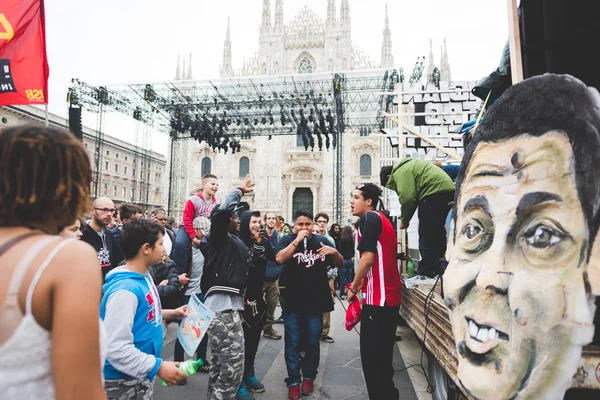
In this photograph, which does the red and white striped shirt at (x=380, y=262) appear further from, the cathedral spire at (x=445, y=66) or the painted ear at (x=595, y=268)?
the cathedral spire at (x=445, y=66)

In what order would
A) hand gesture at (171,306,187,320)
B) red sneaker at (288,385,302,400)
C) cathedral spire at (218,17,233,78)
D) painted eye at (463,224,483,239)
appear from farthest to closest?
cathedral spire at (218,17,233,78)
red sneaker at (288,385,302,400)
hand gesture at (171,306,187,320)
painted eye at (463,224,483,239)

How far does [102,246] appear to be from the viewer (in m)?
4.11

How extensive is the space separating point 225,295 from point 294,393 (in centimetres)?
133

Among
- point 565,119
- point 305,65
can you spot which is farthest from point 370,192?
point 305,65

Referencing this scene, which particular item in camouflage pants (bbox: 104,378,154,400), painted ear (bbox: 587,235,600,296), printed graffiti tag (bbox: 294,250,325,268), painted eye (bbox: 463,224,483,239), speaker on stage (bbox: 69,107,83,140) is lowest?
camouflage pants (bbox: 104,378,154,400)

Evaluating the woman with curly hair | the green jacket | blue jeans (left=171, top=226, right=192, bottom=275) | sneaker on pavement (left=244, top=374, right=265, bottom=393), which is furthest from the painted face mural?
blue jeans (left=171, top=226, right=192, bottom=275)

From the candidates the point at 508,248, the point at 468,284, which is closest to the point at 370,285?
the point at 468,284

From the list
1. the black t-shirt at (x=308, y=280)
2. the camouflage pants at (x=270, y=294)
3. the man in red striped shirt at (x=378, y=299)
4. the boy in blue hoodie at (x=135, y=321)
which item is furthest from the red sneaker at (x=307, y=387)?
the boy in blue hoodie at (x=135, y=321)

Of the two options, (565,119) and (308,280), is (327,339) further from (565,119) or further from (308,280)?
(565,119)

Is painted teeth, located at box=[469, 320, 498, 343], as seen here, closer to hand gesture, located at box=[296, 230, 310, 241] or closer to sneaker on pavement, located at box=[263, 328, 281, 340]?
hand gesture, located at box=[296, 230, 310, 241]

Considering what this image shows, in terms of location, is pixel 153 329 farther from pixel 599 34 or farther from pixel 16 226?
pixel 599 34

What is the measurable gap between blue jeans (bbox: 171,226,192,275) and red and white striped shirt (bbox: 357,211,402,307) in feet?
8.22

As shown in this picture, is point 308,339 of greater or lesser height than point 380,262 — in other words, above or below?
below

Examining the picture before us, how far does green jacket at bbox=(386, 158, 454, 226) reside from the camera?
12.2 ft
